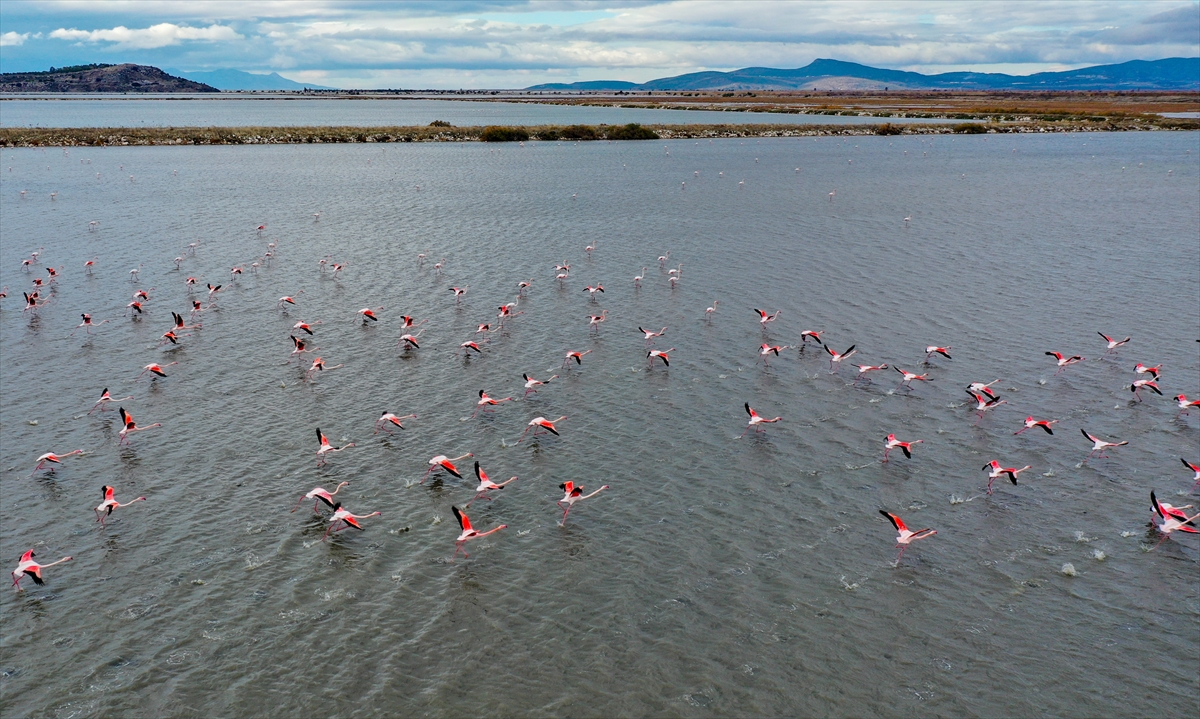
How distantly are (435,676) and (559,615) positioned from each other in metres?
2.45

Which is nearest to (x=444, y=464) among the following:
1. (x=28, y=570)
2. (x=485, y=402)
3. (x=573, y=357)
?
(x=485, y=402)

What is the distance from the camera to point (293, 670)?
41.1 ft

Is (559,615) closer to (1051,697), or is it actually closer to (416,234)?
(1051,697)

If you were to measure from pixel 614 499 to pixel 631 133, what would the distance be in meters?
98.2

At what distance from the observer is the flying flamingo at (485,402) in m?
21.3

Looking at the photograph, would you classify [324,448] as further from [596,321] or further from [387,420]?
[596,321]

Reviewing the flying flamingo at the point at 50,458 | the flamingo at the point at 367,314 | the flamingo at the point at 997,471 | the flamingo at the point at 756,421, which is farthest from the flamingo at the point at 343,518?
the flamingo at the point at 997,471

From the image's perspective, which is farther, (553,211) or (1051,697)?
(553,211)

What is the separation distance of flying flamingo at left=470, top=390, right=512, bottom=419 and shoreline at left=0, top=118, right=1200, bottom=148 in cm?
8819

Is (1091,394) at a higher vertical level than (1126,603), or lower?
higher

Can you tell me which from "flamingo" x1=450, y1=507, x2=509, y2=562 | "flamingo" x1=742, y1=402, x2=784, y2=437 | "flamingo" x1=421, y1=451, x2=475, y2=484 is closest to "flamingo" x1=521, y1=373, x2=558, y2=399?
"flamingo" x1=421, y1=451, x2=475, y2=484

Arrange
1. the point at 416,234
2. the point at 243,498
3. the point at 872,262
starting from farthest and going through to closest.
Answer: the point at 416,234, the point at 872,262, the point at 243,498

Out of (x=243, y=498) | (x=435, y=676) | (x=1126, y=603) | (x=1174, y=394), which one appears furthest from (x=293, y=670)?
(x=1174, y=394)

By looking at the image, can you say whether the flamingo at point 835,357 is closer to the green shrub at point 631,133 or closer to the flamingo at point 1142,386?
the flamingo at point 1142,386
